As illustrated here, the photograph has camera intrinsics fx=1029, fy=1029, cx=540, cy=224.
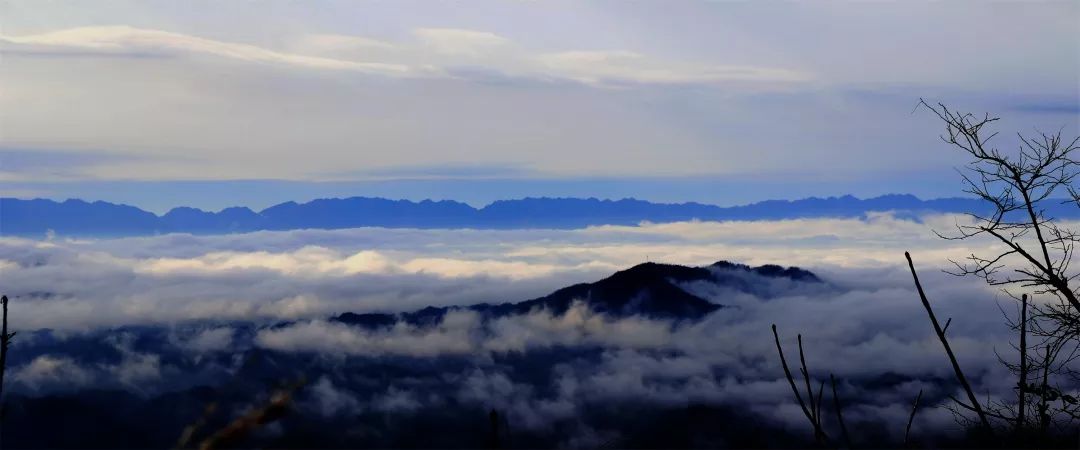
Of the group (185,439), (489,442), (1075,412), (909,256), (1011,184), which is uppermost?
(1011,184)

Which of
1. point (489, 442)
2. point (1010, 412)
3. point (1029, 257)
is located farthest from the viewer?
point (1010, 412)

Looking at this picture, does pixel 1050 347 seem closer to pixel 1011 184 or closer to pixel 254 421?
pixel 1011 184

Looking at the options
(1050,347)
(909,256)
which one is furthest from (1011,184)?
(909,256)

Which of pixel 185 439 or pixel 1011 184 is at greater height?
pixel 1011 184

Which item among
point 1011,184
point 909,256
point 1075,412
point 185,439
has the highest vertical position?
point 1011,184

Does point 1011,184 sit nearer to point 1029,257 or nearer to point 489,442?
point 1029,257

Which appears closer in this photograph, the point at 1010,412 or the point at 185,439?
the point at 185,439

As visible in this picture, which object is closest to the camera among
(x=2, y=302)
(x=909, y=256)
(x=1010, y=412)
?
(x=909, y=256)

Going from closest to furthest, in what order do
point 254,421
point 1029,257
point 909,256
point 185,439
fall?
point 254,421 → point 185,439 → point 909,256 → point 1029,257

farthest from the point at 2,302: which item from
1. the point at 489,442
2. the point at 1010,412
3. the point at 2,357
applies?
the point at 1010,412
